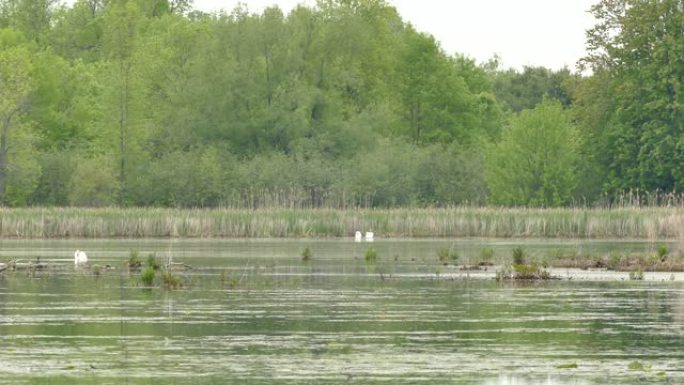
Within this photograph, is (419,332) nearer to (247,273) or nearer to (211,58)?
(247,273)

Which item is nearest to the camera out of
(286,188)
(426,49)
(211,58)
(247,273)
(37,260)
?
(247,273)

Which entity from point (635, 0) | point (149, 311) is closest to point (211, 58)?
point (635, 0)

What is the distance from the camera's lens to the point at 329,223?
2574 inches

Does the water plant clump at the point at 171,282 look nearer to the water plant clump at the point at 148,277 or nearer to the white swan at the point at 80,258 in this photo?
the water plant clump at the point at 148,277

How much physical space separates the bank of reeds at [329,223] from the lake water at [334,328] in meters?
21.0

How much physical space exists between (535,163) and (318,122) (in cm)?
1424

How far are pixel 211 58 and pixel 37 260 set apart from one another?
161 ft

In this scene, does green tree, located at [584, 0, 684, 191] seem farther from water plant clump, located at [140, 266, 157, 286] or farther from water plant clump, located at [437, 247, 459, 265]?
water plant clump, located at [140, 266, 157, 286]

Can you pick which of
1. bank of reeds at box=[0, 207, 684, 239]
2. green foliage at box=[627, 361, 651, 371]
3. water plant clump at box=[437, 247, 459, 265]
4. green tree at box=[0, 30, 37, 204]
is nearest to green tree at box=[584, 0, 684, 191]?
bank of reeds at box=[0, 207, 684, 239]

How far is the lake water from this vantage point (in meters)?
20.5

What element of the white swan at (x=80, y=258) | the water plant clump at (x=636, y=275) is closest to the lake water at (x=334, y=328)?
the white swan at (x=80, y=258)

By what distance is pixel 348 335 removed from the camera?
24.9 metres

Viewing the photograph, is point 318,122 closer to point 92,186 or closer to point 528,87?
point 92,186

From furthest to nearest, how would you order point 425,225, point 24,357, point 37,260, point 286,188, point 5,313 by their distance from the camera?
point 286,188, point 425,225, point 37,260, point 5,313, point 24,357
